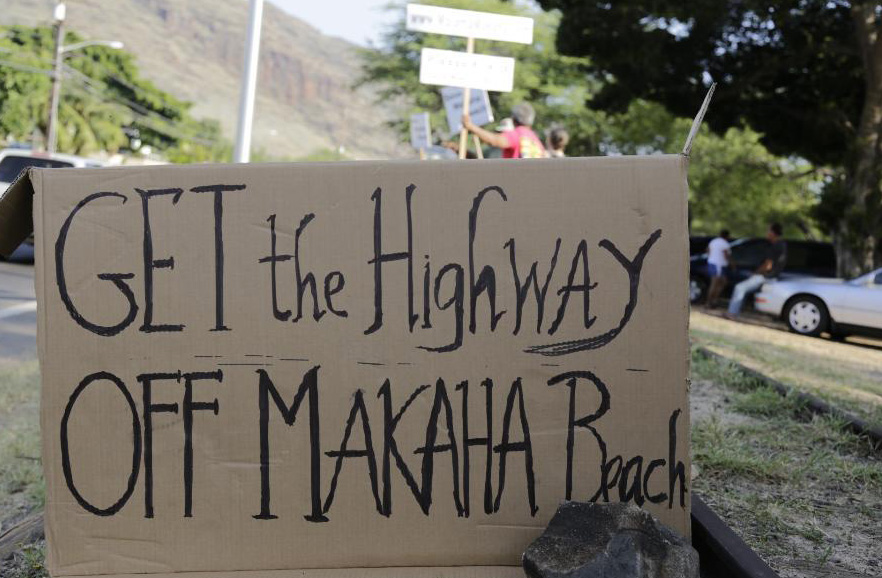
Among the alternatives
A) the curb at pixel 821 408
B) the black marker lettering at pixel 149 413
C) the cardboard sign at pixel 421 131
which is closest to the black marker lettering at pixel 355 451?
the black marker lettering at pixel 149 413

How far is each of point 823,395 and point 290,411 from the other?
4226 mm

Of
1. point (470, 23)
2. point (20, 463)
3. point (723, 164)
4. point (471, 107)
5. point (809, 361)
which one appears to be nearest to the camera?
point (20, 463)

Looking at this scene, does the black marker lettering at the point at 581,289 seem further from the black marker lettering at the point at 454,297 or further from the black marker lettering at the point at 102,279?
the black marker lettering at the point at 102,279

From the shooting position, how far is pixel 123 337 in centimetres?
227

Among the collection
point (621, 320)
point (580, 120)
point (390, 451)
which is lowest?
point (390, 451)

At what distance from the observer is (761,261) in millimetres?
17438

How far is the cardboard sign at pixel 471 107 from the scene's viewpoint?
9.67m

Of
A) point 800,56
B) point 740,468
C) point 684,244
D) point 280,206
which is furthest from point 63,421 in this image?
point 800,56

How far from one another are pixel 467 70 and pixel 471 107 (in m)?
1.09

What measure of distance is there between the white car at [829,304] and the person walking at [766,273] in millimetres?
1057

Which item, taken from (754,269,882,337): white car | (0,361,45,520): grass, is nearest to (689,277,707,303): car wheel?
(754,269,882,337): white car

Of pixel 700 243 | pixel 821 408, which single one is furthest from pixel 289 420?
pixel 700 243

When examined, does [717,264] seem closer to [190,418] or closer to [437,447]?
[437,447]

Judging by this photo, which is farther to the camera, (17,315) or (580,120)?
(580,120)
